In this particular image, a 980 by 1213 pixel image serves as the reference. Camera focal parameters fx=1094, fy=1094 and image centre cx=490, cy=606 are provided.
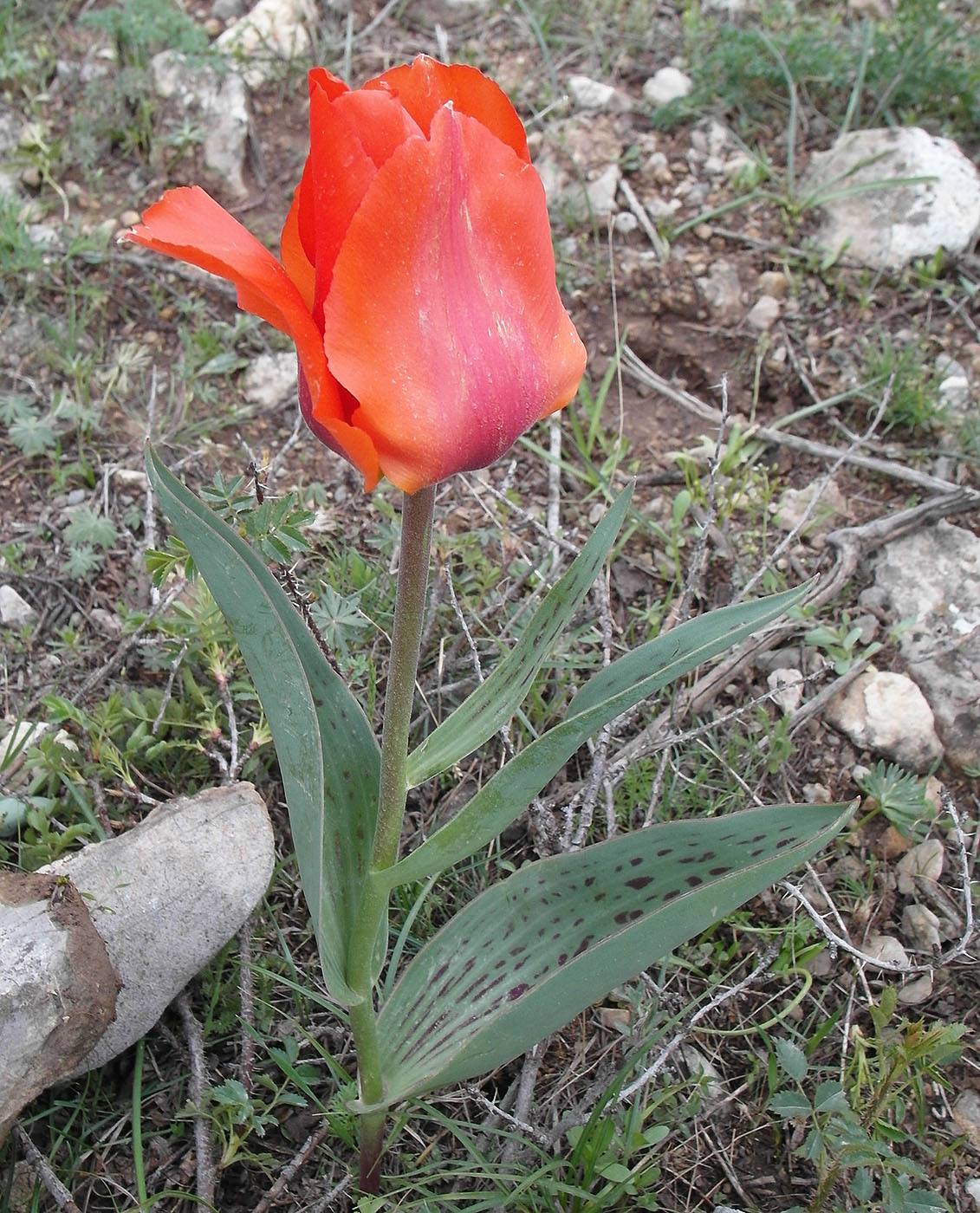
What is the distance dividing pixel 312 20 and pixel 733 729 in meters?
2.49

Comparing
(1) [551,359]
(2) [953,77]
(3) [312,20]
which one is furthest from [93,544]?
(2) [953,77]

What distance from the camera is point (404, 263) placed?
909mm

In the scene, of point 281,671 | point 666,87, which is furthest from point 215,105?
point 281,671

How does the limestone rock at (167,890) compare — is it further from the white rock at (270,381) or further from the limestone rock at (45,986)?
the white rock at (270,381)

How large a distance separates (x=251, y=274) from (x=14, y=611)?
1372 millimetres

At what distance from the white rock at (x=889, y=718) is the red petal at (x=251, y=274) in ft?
4.45

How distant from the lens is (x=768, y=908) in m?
1.79

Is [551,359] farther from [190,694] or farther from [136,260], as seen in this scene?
[136,260]

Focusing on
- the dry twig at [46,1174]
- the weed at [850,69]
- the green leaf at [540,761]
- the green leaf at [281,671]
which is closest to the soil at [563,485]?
the dry twig at [46,1174]

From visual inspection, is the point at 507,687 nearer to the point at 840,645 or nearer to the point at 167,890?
the point at 167,890

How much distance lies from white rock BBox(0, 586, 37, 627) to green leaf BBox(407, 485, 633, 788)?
3.67ft

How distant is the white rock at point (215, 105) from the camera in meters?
2.90

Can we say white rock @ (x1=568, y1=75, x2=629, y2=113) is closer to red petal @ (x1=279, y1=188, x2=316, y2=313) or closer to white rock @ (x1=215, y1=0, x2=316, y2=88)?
white rock @ (x1=215, y1=0, x2=316, y2=88)

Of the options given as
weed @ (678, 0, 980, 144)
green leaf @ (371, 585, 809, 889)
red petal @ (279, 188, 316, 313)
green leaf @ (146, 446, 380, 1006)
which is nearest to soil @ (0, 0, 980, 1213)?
weed @ (678, 0, 980, 144)
